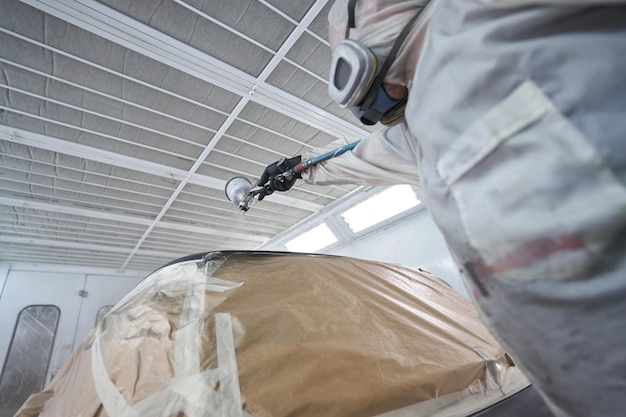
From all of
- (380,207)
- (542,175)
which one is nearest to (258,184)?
(542,175)

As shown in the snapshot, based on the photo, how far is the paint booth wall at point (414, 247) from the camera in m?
2.99

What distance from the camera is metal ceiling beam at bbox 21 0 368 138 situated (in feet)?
4.80

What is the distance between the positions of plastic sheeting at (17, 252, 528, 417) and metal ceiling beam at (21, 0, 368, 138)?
4.28 ft

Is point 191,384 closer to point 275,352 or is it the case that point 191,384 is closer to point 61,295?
point 275,352

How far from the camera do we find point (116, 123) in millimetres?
2236

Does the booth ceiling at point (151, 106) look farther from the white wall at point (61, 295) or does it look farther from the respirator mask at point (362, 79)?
the white wall at point (61, 295)

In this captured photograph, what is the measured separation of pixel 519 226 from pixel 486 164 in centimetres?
10

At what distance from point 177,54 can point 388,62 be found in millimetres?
1672

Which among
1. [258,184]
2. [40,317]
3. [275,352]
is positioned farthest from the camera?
[40,317]

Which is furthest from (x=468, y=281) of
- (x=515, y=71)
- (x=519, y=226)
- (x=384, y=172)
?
(x=384, y=172)

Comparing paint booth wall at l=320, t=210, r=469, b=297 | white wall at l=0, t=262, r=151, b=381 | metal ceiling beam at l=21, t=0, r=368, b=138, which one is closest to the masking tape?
metal ceiling beam at l=21, t=0, r=368, b=138

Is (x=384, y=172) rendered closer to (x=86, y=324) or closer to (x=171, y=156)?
(x=171, y=156)

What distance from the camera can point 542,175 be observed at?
356 mm

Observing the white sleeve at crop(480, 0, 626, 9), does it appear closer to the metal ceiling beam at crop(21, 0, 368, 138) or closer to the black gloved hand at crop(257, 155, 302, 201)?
the black gloved hand at crop(257, 155, 302, 201)
